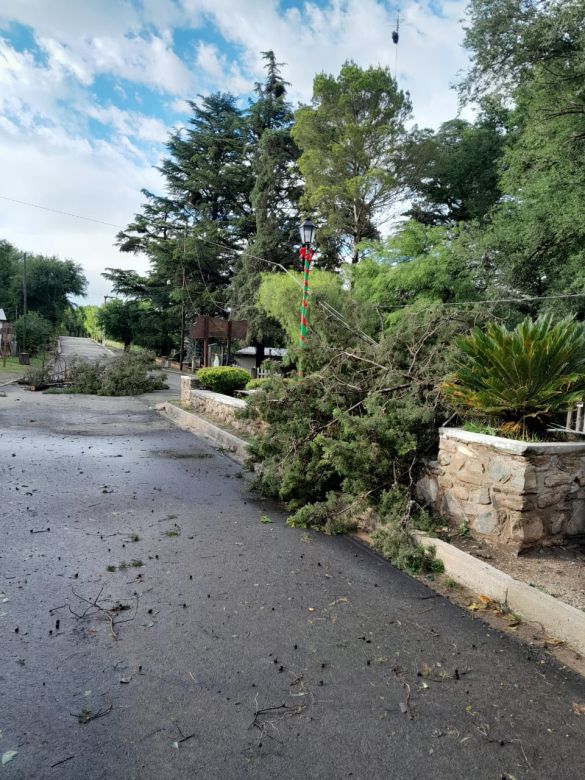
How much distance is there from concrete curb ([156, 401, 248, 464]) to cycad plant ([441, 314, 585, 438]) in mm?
3403

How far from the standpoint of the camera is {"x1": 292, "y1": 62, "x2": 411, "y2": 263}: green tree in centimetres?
2567

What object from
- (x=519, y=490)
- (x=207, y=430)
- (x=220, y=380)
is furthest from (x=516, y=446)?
(x=220, y=380)

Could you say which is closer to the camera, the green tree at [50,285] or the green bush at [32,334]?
the green bush at [32,334]

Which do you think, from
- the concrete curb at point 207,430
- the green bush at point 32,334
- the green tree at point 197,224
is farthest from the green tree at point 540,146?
the green bush at point 32,334

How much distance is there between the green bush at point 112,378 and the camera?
18719 millimetres

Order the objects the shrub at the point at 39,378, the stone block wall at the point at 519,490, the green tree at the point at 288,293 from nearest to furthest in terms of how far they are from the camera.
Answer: the stone block wall at the point at 519,490 → the shrub at the point at 39,378 → the green tree at the point at 288,293

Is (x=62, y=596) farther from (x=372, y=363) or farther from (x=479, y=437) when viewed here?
(x=372, y=363)

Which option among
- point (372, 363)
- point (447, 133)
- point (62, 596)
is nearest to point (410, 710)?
point (62, 596)

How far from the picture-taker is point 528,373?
4598 millimetres

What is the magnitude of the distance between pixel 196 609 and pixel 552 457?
304cm

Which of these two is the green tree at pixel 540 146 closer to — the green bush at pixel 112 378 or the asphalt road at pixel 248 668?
the green bush at pixel 112 378

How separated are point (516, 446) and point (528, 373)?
0.85m

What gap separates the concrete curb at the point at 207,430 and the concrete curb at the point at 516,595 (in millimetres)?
3526

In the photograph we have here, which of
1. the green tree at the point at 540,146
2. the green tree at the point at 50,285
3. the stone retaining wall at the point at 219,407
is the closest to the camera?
the stone retaining wall at the point at 219,407
